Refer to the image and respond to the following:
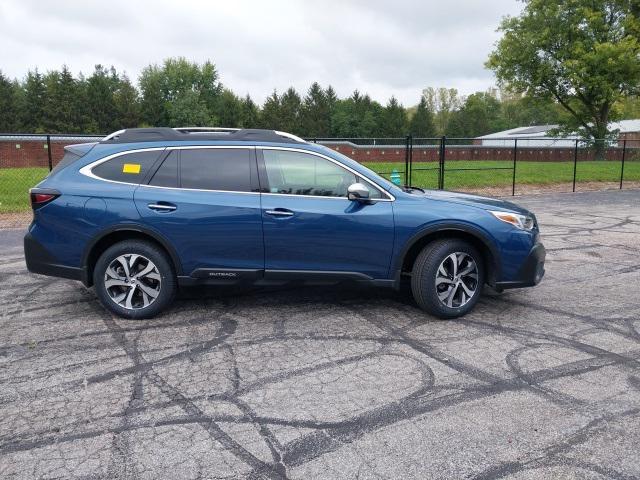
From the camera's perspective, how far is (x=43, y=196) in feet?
16.6

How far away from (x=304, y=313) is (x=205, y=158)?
5.85ft

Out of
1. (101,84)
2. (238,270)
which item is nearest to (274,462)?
(238,270)

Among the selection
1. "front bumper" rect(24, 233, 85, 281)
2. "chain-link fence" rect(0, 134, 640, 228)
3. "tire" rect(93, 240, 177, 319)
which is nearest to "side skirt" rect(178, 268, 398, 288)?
"tire" rect(93, 240, 177, 319)

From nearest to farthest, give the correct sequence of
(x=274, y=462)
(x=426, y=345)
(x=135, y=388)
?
(x=274, y=462) < (x=135, y=388) < (x=426, y=345)

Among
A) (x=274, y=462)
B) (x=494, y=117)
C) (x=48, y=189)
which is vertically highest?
(x=494, y=117)

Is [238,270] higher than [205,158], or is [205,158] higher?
[205,158]

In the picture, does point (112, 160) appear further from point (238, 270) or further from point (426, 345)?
point (426, 345)

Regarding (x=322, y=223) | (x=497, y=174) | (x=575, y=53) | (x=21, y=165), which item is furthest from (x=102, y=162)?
(x=575, y=53)

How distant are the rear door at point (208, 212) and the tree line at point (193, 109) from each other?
2255 inches

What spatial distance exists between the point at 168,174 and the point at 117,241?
0.80 meters

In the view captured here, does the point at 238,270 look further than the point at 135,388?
Yes

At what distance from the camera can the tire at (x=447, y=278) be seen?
5094mm

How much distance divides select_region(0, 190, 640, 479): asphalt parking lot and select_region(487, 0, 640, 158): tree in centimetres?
3488

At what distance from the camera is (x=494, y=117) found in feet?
381
